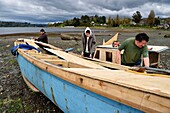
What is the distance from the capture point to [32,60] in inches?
208

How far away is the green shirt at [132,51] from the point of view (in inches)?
227

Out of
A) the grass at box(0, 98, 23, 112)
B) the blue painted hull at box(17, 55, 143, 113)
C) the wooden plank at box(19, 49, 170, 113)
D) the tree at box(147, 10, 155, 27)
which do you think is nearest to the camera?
the wooden plank at box(19, 49, 170, 113)

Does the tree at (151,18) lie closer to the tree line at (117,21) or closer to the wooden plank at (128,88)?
the tree line at (117,21)

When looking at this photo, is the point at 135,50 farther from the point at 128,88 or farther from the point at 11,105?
the point at 11,105

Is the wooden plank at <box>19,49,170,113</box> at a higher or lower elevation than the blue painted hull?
higher

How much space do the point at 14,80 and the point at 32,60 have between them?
355 centimetres

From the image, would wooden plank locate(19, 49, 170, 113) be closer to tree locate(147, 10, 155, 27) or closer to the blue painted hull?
the blue painted hull

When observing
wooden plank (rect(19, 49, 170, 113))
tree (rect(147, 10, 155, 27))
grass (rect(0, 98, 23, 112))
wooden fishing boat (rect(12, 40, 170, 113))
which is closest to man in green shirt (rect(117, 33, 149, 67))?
wooden fishing boat (rect(12, 40, 170, 113))

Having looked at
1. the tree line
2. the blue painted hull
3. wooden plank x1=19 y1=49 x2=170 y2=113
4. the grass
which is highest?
the tree line

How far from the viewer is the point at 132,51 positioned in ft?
19.4

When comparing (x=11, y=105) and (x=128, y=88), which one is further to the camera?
(x=11, y=105)

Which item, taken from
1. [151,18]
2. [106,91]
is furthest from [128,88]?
[151,18]

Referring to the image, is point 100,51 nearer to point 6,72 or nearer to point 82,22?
point 6,72

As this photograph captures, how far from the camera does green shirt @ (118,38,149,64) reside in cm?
577
